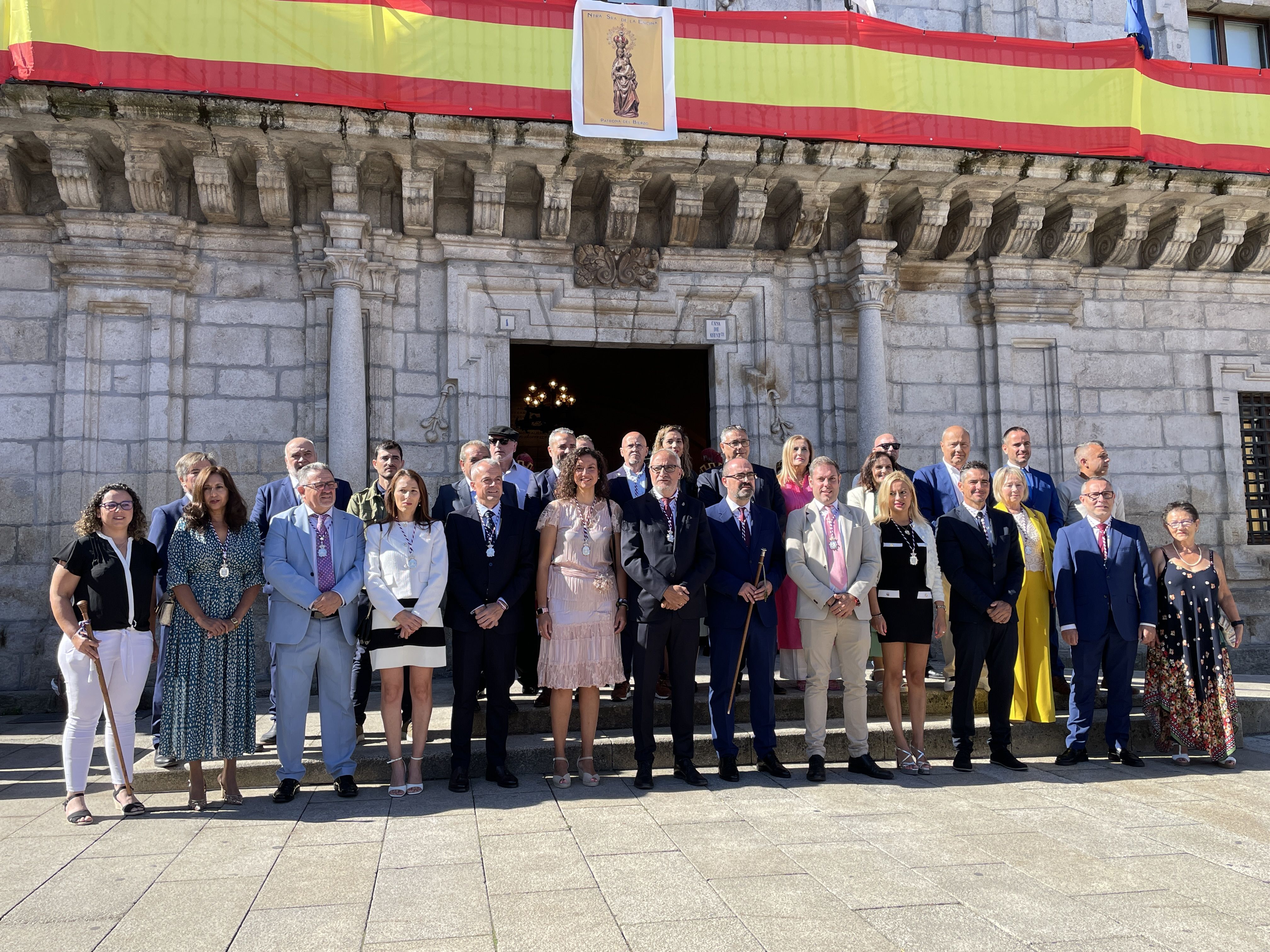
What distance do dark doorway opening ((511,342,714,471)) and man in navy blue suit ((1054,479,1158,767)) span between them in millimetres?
7430

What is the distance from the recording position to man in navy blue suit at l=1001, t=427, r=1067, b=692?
7051 mm

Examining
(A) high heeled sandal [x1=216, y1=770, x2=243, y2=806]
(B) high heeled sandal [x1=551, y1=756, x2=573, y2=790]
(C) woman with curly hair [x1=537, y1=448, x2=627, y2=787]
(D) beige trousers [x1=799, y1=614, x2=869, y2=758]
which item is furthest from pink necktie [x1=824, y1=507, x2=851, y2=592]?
(A) high heeled sandal [x1=216, y1=770, x2=243, y2=806]

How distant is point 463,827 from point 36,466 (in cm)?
627

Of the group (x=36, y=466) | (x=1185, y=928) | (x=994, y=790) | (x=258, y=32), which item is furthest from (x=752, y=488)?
(x=36, y=466)

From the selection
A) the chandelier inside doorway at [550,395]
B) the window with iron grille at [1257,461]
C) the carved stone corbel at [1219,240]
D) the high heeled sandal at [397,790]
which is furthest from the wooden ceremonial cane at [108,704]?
the window with iron grille at [1257,461]

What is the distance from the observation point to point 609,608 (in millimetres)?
5676

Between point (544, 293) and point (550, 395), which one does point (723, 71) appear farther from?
point (550, 395)

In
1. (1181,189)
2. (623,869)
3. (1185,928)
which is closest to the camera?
(1185,928)

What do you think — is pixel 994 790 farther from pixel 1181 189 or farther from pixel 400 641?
pixel 1181 189

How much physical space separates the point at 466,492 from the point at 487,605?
839mm

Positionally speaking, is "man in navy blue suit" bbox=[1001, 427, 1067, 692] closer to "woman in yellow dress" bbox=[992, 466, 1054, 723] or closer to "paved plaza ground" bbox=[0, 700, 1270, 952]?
"woman in yellow dress" bbox=[992, 466, 1054, 723]

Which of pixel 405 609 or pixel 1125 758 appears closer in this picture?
pixel 405 609

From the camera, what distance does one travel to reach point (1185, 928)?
3.42m

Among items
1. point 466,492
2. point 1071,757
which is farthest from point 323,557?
point 1071,757
